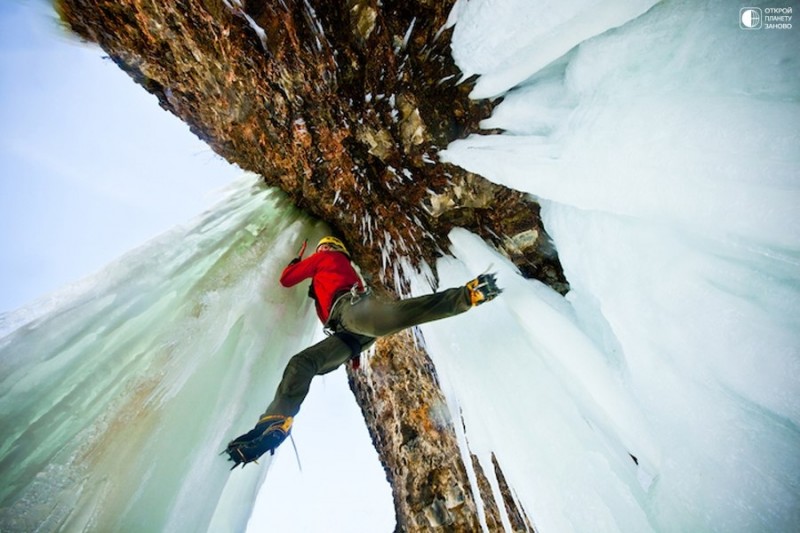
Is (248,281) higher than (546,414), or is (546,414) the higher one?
(248,281)

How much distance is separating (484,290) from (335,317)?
113 cm

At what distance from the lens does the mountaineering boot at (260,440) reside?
4.99 feet

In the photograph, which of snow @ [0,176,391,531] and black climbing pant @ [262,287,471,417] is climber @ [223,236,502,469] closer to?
black climbing pant @ [262,287,471,417]

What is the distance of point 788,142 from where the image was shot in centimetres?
85

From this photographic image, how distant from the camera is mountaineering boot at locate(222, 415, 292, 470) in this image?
152 cm

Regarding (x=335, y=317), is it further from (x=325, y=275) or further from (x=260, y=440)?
(x=260, y=440)

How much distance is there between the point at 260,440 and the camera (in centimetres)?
157

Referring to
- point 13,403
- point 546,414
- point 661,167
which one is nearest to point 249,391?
point 13,403

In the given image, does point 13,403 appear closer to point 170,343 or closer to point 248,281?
point 170,343

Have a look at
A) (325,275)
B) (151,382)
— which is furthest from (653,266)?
(151,382)

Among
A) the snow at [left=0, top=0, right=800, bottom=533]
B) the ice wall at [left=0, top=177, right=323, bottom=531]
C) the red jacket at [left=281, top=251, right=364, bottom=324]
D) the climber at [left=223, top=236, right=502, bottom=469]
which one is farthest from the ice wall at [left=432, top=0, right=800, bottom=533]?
the ice wall at [left=0, top=177, right=323, bottom=531]

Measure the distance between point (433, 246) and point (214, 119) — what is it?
2236 millimetres

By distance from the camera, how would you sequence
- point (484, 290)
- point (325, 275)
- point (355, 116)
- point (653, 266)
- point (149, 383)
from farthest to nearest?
point (325, 275), point (355, 116), point (149, 383), point (484, 290), point (653, 266)

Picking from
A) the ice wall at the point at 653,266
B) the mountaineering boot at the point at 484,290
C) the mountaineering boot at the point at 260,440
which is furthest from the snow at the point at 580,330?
the mountaineering boot at the point at 260,440
